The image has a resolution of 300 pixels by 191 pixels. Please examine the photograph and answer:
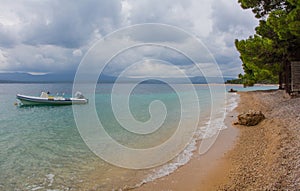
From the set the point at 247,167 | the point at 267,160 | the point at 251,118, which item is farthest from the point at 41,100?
the point at 267,160

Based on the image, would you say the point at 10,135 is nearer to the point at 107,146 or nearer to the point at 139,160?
the point at 107,146

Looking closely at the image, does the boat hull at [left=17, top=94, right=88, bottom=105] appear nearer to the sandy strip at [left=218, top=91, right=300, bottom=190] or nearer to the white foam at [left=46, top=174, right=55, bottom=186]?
the white foam at [left=46, top=174, right=55, bottom=186]

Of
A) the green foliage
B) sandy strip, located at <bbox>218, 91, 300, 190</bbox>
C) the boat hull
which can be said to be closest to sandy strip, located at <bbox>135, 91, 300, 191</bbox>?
sandy strip, located at <bbox>218, 91, 300, 190</bbox>

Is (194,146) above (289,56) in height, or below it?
below

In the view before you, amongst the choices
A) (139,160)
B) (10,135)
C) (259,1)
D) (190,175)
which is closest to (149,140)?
(139,160)

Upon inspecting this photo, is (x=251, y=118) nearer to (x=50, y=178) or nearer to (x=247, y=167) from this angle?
(x=247, y=167)

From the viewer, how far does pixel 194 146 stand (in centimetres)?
1080

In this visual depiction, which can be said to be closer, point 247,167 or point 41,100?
point 247,167

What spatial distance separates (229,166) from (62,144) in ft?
27.0

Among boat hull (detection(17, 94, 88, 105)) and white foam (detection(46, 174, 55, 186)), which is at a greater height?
boat hull (detection(17, 94, 88, 105))

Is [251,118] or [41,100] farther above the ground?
[41,100]

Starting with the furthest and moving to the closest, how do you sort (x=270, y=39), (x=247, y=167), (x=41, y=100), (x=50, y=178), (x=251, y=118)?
(x=41, y=100), (x=270, y=39), (x=251, y=118), (x=50, y=178), (x=247, y=167)

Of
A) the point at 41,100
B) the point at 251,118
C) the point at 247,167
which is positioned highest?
the point at 41,100

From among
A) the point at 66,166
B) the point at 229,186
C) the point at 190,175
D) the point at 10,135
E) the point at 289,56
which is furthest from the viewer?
the point at 289,56
